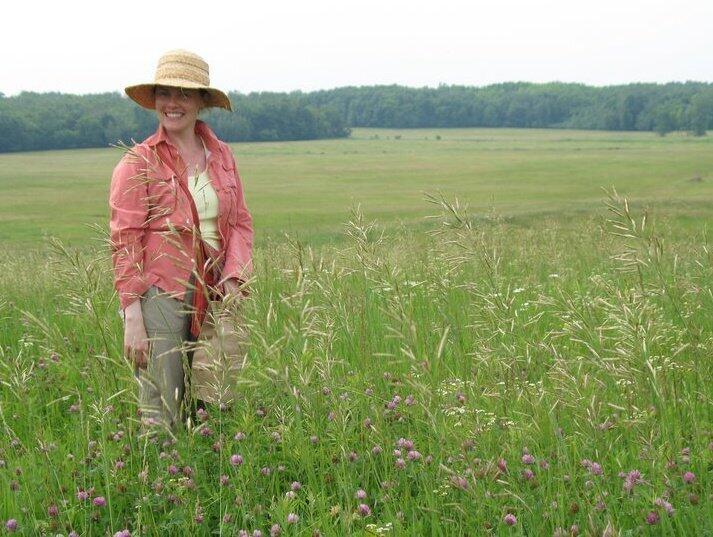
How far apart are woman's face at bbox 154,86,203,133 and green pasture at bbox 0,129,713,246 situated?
300 cm

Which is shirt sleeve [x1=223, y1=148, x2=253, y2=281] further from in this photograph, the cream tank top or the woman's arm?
the woman's arm

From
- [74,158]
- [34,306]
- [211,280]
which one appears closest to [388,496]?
[211,280]

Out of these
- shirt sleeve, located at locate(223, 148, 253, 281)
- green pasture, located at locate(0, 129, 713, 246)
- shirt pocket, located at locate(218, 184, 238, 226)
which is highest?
shirt pocket, located at locate(218, 184, 238, 226)

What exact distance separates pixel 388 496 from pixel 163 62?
106 inches

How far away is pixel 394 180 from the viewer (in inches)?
2308

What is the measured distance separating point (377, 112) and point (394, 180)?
98.8 metres

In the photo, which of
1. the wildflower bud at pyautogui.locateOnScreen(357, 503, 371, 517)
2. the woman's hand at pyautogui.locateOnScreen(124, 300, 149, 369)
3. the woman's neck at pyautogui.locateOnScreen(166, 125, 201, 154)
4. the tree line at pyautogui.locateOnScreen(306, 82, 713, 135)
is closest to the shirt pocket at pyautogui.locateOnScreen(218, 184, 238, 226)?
the woman's neck at pyautogui.locateOnScreen(166, 125, 201, 154)

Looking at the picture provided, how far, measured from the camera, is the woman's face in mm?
4770

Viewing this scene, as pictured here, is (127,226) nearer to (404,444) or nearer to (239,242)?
(239,242)

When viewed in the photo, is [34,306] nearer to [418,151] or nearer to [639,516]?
[639,516]

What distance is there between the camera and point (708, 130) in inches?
4983

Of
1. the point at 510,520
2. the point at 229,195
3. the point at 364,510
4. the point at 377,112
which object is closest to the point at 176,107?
the point at 229,195

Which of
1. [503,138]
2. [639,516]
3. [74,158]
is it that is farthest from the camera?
[503,138]

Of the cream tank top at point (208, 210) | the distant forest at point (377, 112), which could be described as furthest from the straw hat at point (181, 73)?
the distant forest at point (377, 112)
